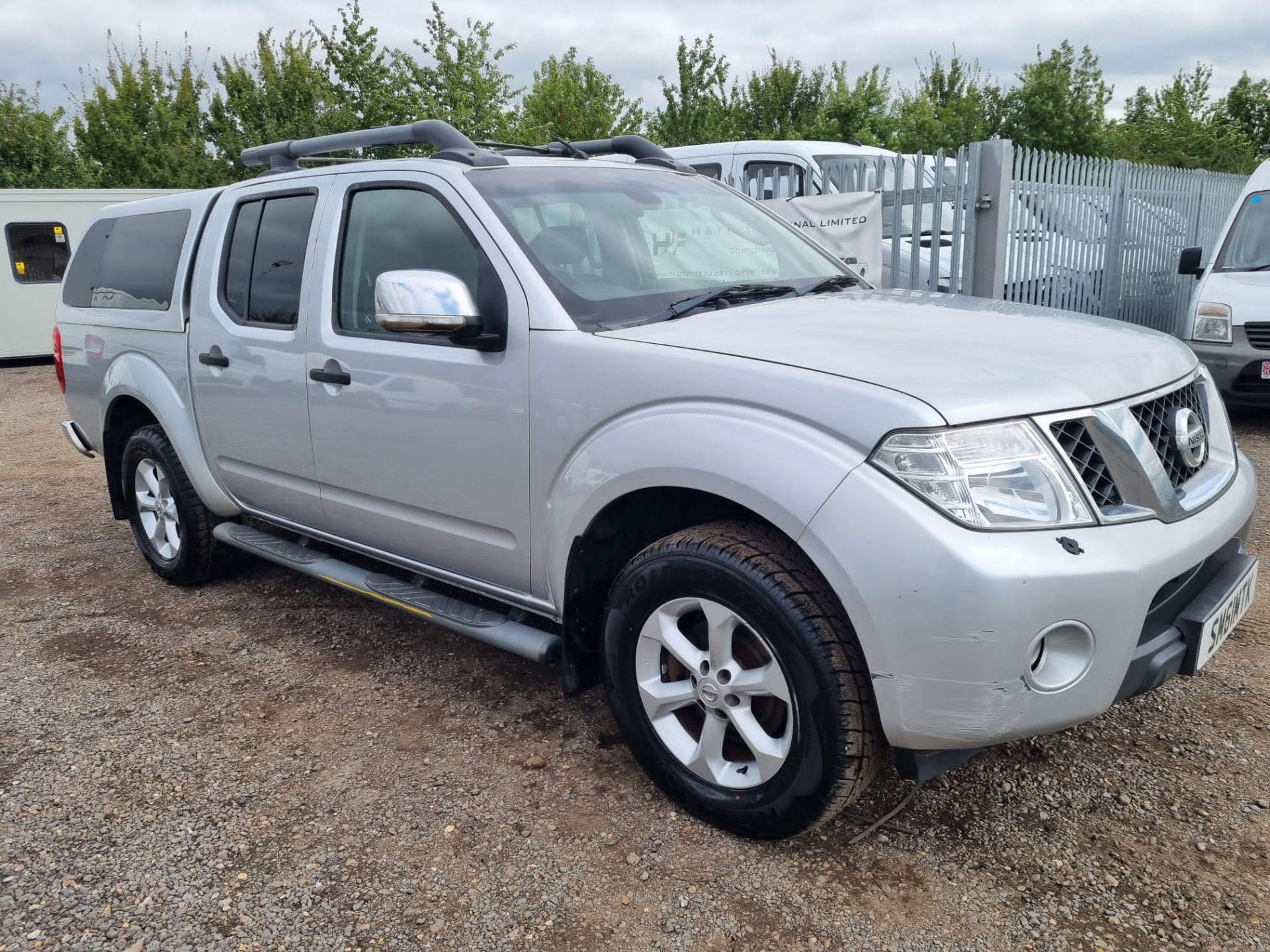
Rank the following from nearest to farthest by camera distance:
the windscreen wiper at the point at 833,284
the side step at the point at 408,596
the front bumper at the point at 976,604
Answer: the front bumper at the point at 976,604 → the side step at the point at 408,596 → the windscreen wiper at the point at 833,284

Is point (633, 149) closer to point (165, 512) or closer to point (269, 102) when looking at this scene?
point (165, 512)

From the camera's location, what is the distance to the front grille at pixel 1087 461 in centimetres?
222

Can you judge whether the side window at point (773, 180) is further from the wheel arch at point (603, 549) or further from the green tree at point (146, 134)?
the green tree at point (146, 134)

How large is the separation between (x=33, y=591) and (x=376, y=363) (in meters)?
2.83

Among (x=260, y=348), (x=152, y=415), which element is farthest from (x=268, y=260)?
(x=152, y=415)

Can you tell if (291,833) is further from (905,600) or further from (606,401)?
(905,600)

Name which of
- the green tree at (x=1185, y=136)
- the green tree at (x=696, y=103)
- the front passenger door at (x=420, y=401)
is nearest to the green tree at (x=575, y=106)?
the green tree at (x=696, y=103)

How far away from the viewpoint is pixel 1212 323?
24.4 ft

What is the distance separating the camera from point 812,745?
2.34 m

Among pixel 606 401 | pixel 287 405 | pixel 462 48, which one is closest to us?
pixel 606 401

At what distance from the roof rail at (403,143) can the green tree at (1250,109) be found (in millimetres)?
37305

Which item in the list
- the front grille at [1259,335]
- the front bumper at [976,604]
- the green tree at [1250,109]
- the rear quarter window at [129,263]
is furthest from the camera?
the green tree at [1250,109]

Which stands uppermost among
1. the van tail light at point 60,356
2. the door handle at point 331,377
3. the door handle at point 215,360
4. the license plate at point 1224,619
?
the door handle at point 331,377

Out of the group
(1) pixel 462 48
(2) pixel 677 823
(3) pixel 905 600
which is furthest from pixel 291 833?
(1) pixel 462 48
